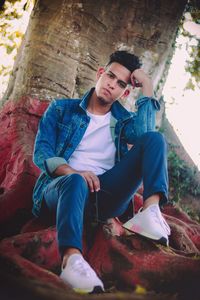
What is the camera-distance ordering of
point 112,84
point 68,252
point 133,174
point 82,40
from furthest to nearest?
point 82,40 < point 112,84 < point 133,174 < point 68,252

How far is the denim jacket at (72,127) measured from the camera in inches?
92.5

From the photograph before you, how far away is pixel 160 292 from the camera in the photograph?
1.80 metres

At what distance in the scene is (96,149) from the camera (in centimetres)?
249

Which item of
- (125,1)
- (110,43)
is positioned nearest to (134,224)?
(110,43)

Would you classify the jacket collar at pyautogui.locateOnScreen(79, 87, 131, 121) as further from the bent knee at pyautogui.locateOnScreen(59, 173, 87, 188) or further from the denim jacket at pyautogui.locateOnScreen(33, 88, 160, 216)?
the bent knee at pyautogui.locateOnScreen(59, 173, 87, 188)

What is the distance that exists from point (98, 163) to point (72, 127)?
1.15 ft

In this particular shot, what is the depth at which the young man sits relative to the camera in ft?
5.53

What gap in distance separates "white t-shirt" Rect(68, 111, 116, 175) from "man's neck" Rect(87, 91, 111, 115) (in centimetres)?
6

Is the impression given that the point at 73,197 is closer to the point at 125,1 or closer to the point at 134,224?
the point at 134,224

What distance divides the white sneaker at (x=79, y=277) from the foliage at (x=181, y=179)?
453cm

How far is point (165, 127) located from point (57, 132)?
5109mm

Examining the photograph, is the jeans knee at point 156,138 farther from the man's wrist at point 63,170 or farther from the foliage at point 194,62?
the foliage at point 194,62

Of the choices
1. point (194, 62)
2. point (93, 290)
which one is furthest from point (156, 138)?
point (194, 62)

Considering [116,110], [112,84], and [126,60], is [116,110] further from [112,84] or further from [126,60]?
[126,60]
